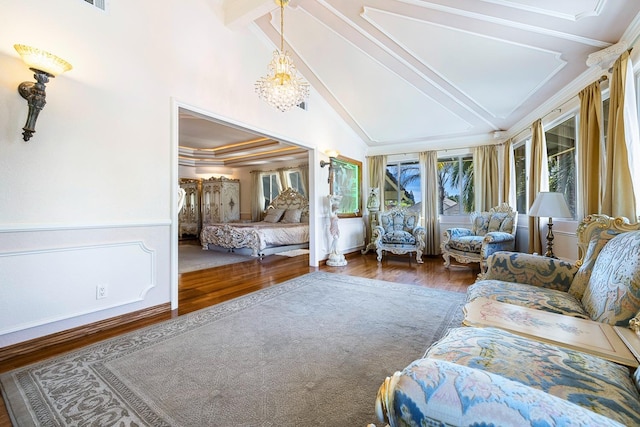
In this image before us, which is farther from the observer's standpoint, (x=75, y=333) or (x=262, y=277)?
(x=262, y=277)

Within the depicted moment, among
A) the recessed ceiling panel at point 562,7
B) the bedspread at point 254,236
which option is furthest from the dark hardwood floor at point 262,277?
the recessed ceiling panel at point 562,7

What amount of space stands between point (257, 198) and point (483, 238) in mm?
6546

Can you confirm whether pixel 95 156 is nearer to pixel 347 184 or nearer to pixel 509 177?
pixel 347 184

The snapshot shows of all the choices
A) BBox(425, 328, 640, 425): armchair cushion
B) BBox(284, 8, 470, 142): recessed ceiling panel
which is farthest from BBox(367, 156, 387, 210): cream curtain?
BBox(425, 328, 640, 425): armchair cushion

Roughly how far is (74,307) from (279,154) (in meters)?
6.03

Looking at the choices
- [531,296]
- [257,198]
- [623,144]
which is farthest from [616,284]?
[257,198]

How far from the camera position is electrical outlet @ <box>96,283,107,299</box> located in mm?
2369

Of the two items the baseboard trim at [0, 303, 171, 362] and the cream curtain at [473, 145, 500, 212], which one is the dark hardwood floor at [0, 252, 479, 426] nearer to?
the baseboard trim at [0, 303, 171, 362]

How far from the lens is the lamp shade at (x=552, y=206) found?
2906 millimetres

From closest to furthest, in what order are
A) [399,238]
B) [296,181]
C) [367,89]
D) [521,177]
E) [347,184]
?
[367,89], [521,177], [399,238], [347,184], [296,181]

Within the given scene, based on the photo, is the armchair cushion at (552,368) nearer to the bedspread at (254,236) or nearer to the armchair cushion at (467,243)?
the armchair cushion at (467,243)

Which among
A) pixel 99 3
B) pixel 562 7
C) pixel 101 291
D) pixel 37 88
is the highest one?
pixel 99 3

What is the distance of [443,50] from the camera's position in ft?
11.0

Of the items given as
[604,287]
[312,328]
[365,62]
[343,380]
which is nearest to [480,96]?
[365,62]
